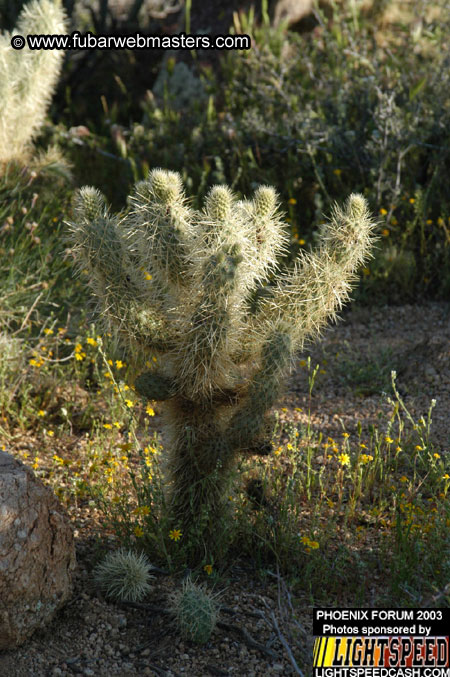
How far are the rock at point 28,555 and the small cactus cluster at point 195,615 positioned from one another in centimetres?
42

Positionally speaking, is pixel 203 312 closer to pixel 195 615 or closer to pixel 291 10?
pixel 195 615

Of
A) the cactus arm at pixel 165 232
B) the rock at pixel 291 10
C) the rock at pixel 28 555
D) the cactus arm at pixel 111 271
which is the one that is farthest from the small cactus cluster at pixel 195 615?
the rock at pixel 291 10

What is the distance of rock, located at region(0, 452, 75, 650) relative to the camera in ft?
8.21

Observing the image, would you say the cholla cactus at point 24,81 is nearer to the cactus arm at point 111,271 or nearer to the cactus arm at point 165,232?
the cactus arm at point 111,271

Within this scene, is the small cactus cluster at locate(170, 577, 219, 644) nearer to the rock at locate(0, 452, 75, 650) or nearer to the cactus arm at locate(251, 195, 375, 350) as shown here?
the rock at locate(0, 452, 75, 650)

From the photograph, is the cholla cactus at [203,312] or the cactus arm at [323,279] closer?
the cholla cactus at [203,312]

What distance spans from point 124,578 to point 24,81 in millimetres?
3889

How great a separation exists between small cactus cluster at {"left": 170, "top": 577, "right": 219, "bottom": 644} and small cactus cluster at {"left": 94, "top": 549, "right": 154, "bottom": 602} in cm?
20

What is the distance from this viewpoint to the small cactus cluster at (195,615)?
8.58 feet

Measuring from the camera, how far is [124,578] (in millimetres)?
2787

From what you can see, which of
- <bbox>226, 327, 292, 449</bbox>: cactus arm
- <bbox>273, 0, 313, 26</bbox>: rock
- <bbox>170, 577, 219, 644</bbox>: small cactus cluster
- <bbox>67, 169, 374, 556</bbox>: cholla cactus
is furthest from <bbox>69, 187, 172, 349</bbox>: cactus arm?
<bbox>273, 0, 313, 26</bbox>: rock

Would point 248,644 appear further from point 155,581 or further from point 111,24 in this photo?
point 111,24

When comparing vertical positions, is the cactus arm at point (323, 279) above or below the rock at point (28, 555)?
above

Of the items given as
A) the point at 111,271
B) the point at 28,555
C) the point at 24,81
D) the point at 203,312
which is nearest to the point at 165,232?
the point at 111,271
